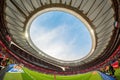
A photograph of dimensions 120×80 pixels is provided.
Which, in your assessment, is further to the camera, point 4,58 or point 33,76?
point 4,58

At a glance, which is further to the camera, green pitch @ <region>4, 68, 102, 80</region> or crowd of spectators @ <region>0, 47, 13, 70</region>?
crowd of spectators @ <region>0, 47, 13, 70</region>

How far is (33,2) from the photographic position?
30859 millimetres

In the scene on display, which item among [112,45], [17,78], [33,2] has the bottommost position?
[17,78]

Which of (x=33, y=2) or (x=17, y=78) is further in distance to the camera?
(x=33, y=2)

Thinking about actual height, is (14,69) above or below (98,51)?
below

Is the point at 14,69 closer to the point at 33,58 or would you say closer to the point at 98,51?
the point at 98,51

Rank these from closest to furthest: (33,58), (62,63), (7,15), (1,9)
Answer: (1,9) < (7,15) < (33,58) < (62,63)

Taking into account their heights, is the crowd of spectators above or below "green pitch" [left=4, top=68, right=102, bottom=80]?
above

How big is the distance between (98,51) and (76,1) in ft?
38.1

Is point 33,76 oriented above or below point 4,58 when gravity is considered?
below

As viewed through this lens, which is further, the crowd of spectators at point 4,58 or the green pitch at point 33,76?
the crowd of spectators at point 4,58

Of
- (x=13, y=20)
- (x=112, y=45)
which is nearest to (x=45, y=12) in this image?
(x=13, y=20)

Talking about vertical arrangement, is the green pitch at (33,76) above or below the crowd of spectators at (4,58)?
below

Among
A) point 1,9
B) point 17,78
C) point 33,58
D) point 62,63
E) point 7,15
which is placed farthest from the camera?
point 62,63
